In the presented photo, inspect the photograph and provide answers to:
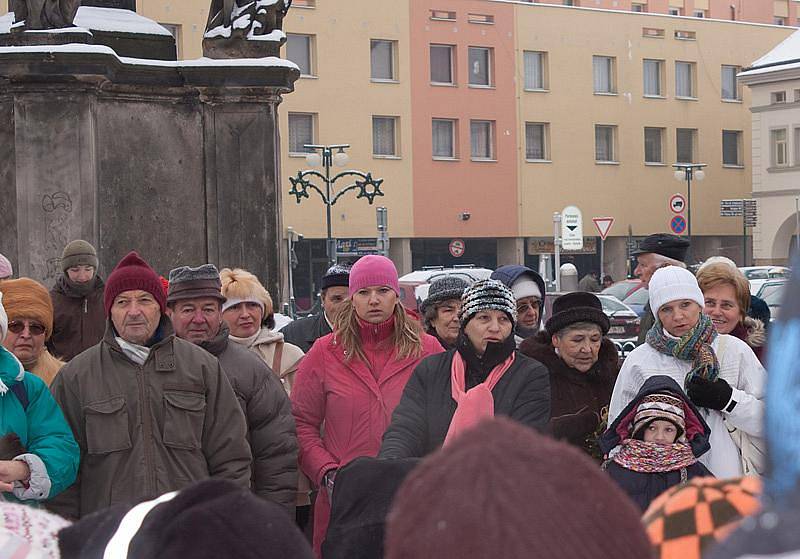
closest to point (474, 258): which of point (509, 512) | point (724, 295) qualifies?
point (724, 295)

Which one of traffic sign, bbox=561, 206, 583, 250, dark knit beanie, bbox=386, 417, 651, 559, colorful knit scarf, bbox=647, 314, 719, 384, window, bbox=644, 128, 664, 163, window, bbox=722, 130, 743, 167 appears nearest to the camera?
dark knit beanie, bbox=386, 417, 651, 559

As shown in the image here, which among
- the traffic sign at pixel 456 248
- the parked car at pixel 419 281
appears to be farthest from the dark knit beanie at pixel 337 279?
the traffic sign at pixel 456 248

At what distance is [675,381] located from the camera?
5.43 meters

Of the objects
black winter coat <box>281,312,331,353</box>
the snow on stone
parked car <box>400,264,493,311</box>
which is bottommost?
parked car <box>400,264,493,311</box>

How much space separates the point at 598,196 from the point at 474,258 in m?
5.86

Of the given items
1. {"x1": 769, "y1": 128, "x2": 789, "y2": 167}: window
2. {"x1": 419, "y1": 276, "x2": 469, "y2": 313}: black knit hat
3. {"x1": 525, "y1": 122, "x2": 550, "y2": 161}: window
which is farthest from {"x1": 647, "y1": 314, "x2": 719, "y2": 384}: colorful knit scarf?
{"x1": 769, "y1": 128, "x2": 789, "y2": 167}: window

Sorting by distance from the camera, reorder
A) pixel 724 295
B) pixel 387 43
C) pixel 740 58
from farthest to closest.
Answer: pixel 740 58 → pixel 387 43 → pixel 724 295

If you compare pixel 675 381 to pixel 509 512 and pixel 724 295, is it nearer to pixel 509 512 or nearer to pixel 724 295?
pixel 724 295

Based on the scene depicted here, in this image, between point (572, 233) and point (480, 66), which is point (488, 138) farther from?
point (572, 233)

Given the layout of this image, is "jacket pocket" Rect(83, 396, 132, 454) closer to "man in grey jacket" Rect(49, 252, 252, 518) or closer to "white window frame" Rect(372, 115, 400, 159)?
"man in grey jacket" Rect(49, 252, 252, 518)

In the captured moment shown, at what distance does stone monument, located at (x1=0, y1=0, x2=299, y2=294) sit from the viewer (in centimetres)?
966

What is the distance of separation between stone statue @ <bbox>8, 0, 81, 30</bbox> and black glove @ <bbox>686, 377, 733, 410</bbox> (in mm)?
5695

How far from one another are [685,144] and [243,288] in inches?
2178

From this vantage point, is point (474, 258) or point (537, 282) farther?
point (474, 258)
